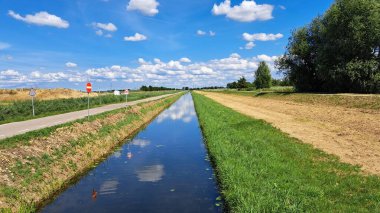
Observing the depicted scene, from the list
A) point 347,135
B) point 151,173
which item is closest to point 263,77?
point 347,135

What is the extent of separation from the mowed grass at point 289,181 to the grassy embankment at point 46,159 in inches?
231

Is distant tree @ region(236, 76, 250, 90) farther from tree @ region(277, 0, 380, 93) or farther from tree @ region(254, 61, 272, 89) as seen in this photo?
tree @ region(277, 0, 380, 93)

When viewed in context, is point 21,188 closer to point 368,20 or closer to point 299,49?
point 368,20

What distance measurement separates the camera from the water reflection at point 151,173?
12992 mm

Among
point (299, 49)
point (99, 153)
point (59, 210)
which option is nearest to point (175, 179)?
point (59, 210)

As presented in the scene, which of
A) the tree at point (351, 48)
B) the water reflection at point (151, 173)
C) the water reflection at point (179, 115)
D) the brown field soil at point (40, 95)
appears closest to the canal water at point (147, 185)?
the water reflection at point (151, 173)

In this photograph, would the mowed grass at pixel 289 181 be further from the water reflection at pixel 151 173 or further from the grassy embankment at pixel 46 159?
the grassy embankment at pixel 46 159

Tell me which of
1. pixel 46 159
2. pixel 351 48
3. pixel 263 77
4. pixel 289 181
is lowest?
pixel 289 181

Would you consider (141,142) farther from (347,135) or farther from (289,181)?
(289,181)

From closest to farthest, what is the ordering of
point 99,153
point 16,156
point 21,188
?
point 21,188 < point 16,156 < point 99,153

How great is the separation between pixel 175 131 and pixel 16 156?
16.3 meters

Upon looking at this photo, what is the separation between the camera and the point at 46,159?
1305 cm

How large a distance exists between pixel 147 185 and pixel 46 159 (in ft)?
13.8

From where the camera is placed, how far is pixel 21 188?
10148 mm
